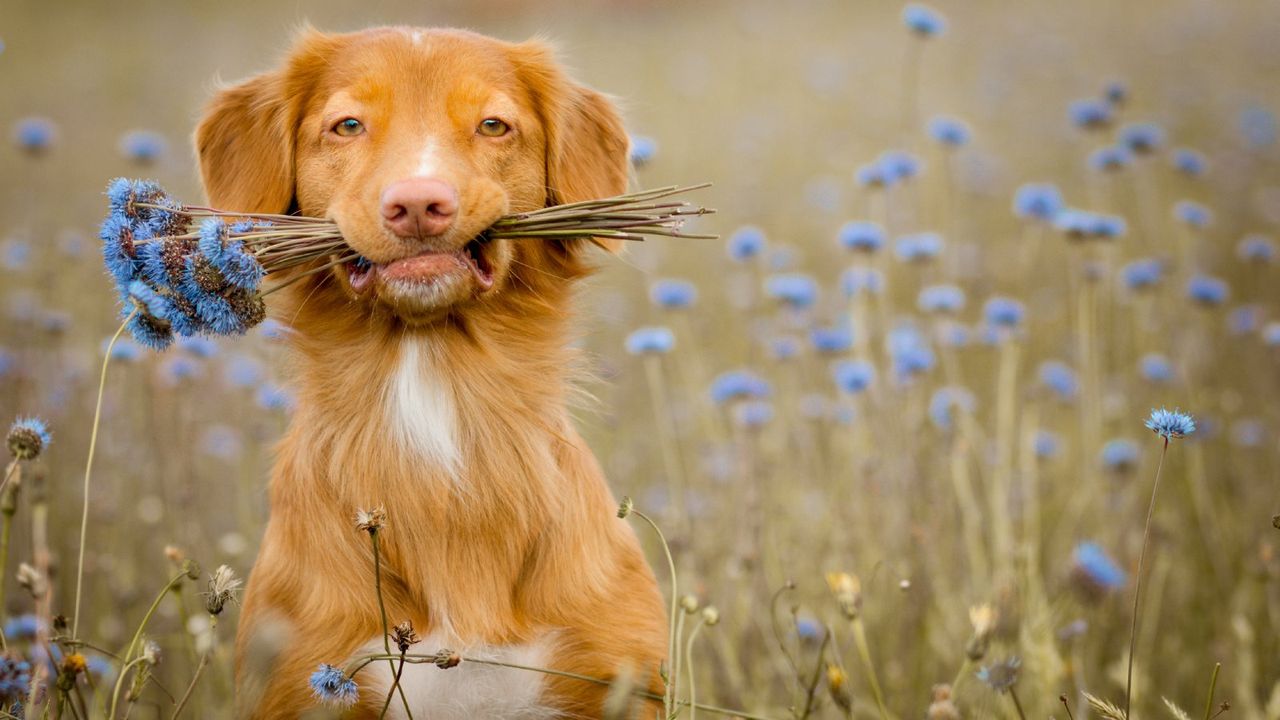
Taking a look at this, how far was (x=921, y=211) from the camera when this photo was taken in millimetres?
7719

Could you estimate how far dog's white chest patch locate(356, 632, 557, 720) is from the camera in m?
2.25

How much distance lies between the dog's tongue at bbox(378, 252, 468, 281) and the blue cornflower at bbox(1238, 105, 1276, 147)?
743cm

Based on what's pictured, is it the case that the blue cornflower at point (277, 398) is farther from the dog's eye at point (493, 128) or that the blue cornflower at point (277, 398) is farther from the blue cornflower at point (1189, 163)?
the blue cornflower at point (1189, 163)

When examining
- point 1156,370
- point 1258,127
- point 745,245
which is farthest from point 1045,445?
point 1258,127

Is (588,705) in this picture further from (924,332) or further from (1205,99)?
(1205,99)

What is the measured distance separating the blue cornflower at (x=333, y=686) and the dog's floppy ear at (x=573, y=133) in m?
1.19

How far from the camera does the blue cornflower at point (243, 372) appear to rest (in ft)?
14.1

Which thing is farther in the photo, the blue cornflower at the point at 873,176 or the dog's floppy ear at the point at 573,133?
the blue cornflower at the point at 873,176

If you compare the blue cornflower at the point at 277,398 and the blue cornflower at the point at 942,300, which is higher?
the blue cornflower at the point at 942,300

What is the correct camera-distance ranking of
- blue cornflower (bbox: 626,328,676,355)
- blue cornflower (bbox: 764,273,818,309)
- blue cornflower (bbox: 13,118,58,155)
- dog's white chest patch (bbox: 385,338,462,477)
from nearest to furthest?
dog's white chest patch (bbox: 385,338,462,477)
blue cornflower (bbox: 626,328,676,355)
blue cornflower (bbox: 764,273,818,309)
blue cornflower (bbox: 13,118,58,155)

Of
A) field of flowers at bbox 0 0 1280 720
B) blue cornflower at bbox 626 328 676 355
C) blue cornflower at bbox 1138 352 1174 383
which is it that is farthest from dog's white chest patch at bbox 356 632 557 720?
blue cornflower at bbox 1138 352 1174 383

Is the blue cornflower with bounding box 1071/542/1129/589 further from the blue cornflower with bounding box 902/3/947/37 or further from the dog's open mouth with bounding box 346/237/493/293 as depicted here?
the blue cornflower with bounding box 902/3/947/37

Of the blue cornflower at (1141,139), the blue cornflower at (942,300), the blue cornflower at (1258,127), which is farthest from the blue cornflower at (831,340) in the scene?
the blue cornflower at (1258,127)

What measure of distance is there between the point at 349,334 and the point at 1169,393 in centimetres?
373
